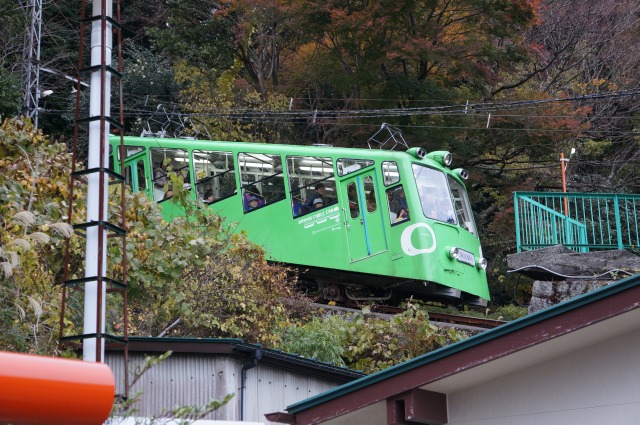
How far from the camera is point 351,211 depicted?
2086 cm

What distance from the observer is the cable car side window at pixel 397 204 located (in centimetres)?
2067

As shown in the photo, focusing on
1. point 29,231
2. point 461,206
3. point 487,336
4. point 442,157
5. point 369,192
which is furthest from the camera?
point 461,206

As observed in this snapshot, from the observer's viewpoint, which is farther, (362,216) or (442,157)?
(442,157)

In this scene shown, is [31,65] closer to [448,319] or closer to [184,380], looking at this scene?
[448,319]

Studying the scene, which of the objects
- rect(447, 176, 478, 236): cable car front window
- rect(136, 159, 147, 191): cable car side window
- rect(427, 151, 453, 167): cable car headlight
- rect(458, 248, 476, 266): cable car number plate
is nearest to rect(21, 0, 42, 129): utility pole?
rect(136, 159, 147, 191): cable car side window

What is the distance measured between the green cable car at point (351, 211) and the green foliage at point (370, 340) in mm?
2477

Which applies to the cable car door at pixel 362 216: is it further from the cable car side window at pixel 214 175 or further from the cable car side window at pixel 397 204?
the cable car side window at pixel 214 175

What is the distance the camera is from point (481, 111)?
2891 centimetres

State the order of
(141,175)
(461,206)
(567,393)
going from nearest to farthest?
(567,393) < (461,206) < (141,175)

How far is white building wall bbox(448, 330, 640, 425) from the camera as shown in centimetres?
721

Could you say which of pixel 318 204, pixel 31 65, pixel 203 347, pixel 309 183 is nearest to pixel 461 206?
pixel 318 204

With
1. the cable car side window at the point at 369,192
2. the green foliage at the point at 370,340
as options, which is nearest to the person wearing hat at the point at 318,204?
the cable car side window at the point at 369,192

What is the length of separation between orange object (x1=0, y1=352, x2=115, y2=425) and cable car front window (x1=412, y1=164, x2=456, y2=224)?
1675 cm

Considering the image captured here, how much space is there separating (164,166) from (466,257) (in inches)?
256
